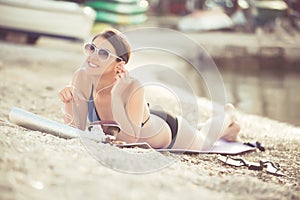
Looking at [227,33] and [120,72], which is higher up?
[120,72]

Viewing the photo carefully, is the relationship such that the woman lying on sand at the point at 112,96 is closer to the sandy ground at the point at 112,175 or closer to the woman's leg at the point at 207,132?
the woman's leg at the point at 207,132

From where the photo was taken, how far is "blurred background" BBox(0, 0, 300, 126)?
31.2 feet

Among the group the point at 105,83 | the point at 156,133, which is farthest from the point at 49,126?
the point at 156,133

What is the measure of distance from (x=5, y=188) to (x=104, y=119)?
61.5 inches

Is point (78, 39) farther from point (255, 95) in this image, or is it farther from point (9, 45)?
point (255, 95)

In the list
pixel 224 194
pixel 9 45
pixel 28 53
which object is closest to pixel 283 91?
pixel 28 53

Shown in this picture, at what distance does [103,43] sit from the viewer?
3.78 m

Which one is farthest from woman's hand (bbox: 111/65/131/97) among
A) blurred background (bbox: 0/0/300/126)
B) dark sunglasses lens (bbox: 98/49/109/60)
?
blurred background (bbox: 0/0/300/126)

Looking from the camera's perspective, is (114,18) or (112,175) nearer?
(112,175)

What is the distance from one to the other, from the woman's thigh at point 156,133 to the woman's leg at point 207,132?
0.40 feet

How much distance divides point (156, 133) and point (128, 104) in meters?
0.42

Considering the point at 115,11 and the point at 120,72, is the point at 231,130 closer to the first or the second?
the point at 120,72

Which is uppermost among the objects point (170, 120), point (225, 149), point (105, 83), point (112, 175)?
point (105, 83)

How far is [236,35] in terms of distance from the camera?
666 inches
